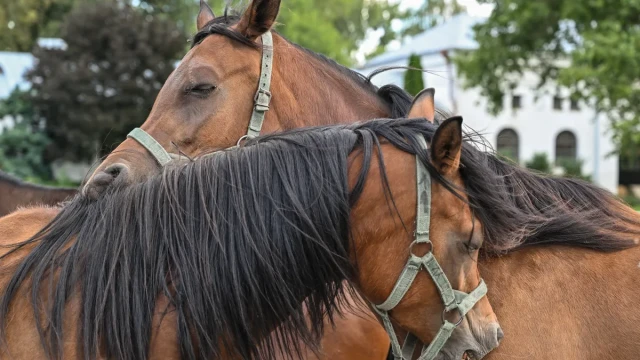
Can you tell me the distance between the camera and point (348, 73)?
3617mm

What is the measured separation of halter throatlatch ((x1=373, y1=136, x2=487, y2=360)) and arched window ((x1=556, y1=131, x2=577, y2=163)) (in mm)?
38909

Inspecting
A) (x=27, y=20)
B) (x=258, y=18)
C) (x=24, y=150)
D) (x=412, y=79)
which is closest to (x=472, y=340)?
(x=258, y=18)

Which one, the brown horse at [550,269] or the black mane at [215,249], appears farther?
the brown horse at [550,269]

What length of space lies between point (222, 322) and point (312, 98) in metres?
1.60

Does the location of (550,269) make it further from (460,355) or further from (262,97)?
(262,97)

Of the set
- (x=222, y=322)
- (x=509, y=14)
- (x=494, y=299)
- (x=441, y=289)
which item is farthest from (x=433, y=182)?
(x=509, y=14)

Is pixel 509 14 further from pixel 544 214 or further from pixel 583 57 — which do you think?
pixel 544 214

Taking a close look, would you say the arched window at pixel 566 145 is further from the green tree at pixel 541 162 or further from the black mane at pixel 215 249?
the black mane at pixel 215 249

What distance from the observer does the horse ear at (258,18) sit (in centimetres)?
324

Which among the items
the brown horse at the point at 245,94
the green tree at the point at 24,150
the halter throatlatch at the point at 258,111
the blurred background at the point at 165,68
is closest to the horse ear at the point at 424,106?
the brown horse at the point at 245,94

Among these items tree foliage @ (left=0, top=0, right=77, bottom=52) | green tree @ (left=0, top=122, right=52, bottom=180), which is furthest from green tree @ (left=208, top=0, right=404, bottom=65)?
green tree @ (left=0, top=122, right=52, bottom=180)

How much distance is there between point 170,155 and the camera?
2.97m

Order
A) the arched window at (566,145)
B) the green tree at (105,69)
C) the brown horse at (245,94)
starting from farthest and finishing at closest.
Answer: the arched window at (566,145) → the green tree at (105,69) → the brown horse at (245,94)

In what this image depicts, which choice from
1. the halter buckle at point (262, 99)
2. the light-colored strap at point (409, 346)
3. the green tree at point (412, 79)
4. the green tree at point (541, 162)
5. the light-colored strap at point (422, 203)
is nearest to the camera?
→ the light-colored strap at point (422, 203)
